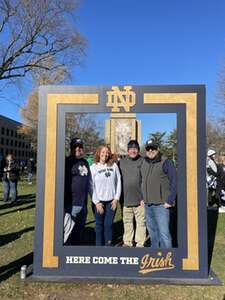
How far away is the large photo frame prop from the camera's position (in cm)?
481

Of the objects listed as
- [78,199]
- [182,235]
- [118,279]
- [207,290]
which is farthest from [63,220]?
[207,290]

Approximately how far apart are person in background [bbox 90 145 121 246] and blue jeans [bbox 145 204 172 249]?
527 mm

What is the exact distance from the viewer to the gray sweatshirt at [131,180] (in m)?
5.37

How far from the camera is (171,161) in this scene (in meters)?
5.12

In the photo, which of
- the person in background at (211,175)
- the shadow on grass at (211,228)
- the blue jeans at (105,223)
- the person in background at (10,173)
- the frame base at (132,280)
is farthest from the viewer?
the person in background at (10,173)

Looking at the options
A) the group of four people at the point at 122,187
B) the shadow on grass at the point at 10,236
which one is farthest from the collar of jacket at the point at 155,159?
the shadow on grass at the point at 10,236

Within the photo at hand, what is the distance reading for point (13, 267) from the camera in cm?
528

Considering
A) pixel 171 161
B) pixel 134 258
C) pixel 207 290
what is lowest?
pixel 207 290

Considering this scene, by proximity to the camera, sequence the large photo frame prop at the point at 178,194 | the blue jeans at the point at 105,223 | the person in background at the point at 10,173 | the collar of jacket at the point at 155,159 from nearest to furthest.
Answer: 1. the large photo frame prop at the point at 178,194
2. the collar of jacket at the point at 155,159
3. the blue jeans at the point at 105,223
4. the person in background at the point at 10,173

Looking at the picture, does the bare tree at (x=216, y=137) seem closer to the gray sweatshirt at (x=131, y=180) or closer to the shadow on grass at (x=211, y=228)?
the shadow on grass at (x=211, y=228)

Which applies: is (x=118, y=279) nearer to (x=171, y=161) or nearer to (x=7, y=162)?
(x=171, y=161)

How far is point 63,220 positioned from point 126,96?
191 cm

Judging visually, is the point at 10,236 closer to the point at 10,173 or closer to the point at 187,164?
the point at 187,164

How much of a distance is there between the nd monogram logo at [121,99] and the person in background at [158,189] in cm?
71
